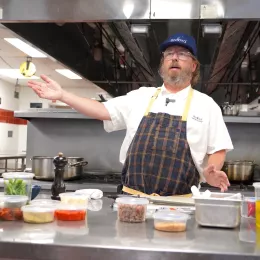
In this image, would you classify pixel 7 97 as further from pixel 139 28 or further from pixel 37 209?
pixel 37 209

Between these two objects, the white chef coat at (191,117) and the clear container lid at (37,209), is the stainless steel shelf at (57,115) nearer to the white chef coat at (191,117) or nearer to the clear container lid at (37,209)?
the white chef coat at (191,117)

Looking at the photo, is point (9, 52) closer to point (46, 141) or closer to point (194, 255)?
point (46, 141)

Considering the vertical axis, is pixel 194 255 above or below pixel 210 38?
below

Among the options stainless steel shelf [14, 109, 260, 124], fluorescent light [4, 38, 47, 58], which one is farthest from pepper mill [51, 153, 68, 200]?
fluorescent light [4, 38, 47, 58]

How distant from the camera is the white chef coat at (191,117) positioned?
2139 mm

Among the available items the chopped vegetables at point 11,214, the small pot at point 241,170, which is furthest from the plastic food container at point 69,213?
the small pot at point 241,170

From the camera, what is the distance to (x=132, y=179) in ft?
6.93

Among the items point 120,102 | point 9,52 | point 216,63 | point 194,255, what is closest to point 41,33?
point 120,102

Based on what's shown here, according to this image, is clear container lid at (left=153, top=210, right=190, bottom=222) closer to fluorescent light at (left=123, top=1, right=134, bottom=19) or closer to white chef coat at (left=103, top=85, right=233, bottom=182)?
white chef coat at (left=103, top=85, right=233, bottom=182)

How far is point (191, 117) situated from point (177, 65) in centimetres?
30

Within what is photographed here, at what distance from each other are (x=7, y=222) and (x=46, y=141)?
2.66 metres

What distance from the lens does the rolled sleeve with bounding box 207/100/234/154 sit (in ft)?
7.00

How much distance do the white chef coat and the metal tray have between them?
32.9 inches

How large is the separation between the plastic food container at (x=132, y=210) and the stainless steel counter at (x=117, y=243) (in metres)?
0.08
